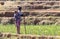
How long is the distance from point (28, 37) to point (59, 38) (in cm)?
172

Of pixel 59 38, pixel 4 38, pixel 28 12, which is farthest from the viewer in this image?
pixel 28 12

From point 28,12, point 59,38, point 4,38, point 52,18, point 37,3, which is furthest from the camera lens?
point 37,3

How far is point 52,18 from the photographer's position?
22234 mm

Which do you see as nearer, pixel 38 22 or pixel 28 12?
pixel 38 22

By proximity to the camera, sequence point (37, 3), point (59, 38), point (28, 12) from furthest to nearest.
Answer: point (37, 3) → point (28, 12) → point (59, 38)

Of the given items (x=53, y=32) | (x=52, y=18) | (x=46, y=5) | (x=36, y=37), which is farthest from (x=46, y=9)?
(x=36, y=37)

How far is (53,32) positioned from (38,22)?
6038 mm

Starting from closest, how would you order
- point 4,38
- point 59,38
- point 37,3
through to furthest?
point 59,38
point 4,38
point 37,3

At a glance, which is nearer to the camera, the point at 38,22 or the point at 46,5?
the point at 38,22

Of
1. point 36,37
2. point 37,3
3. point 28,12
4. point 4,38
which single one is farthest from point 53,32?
point 37,3

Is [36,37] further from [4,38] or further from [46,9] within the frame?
[46,9]

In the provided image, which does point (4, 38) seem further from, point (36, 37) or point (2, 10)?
point (2, 10)

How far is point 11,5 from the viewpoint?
26.4 metres

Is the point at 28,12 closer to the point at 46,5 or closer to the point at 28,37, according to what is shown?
the point at 46,5
